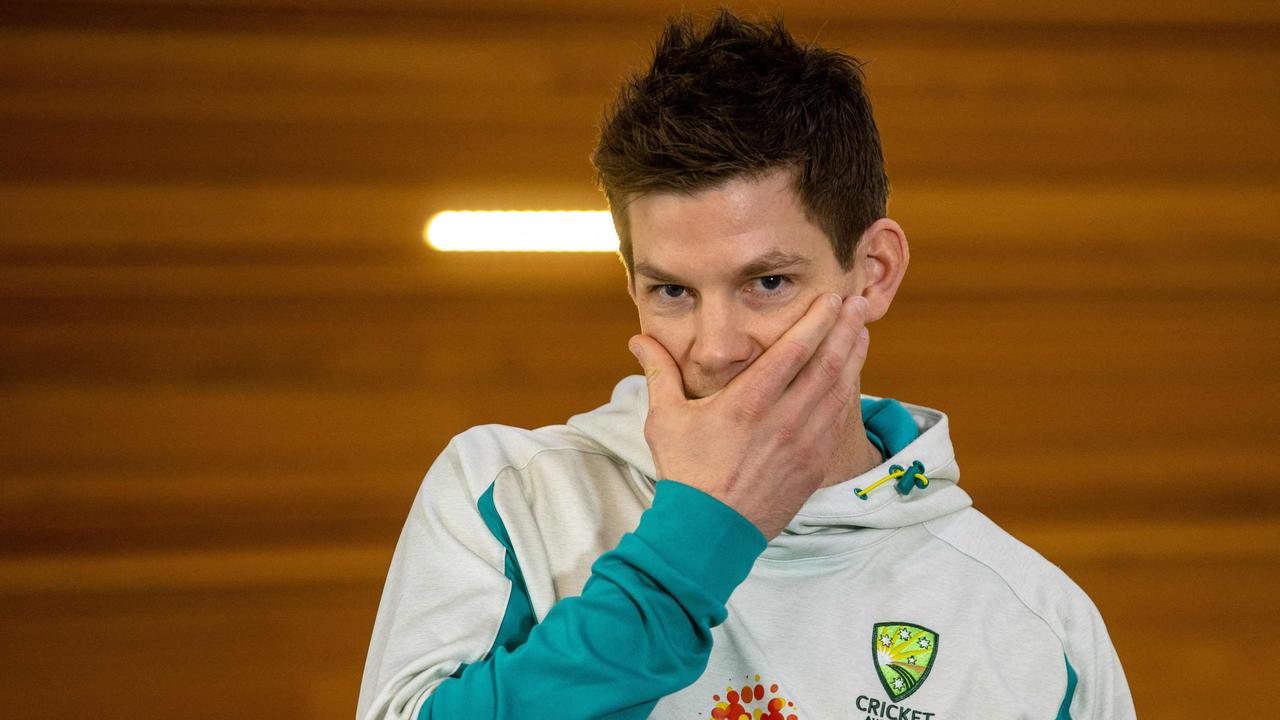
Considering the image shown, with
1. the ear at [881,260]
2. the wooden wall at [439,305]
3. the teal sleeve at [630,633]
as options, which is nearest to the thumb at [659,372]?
the teal sleeve at [630,633]

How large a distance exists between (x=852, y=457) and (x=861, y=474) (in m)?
0.02

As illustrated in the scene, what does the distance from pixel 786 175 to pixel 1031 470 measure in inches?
43.1

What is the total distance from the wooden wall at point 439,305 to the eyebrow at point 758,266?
888 mm

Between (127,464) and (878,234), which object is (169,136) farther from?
(878,234)

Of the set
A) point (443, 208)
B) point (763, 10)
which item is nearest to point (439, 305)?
point (443, 208)

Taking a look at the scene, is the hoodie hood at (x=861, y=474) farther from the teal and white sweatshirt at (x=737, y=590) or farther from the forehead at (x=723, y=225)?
the forehead at (x=723, y=225)

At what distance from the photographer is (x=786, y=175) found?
1.03 meters

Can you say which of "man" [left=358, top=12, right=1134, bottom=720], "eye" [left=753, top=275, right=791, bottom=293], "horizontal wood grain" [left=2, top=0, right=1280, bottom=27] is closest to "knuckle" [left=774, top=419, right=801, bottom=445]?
"man" [left=358, top=12, right=1134, bottom=720]

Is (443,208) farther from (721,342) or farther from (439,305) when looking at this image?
(721,342)

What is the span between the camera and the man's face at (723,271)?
3.25 ft

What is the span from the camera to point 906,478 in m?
1.14

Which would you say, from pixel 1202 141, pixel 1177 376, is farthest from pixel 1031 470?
pixel 1202 141

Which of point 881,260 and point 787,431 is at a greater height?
point 881,260

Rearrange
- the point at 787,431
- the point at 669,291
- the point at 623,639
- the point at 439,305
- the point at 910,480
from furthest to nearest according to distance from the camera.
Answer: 1. the point at 439,305
2. the point at 910,480
3. the point at 669,291
4. the point at 787,431
5. the point at 623,639
